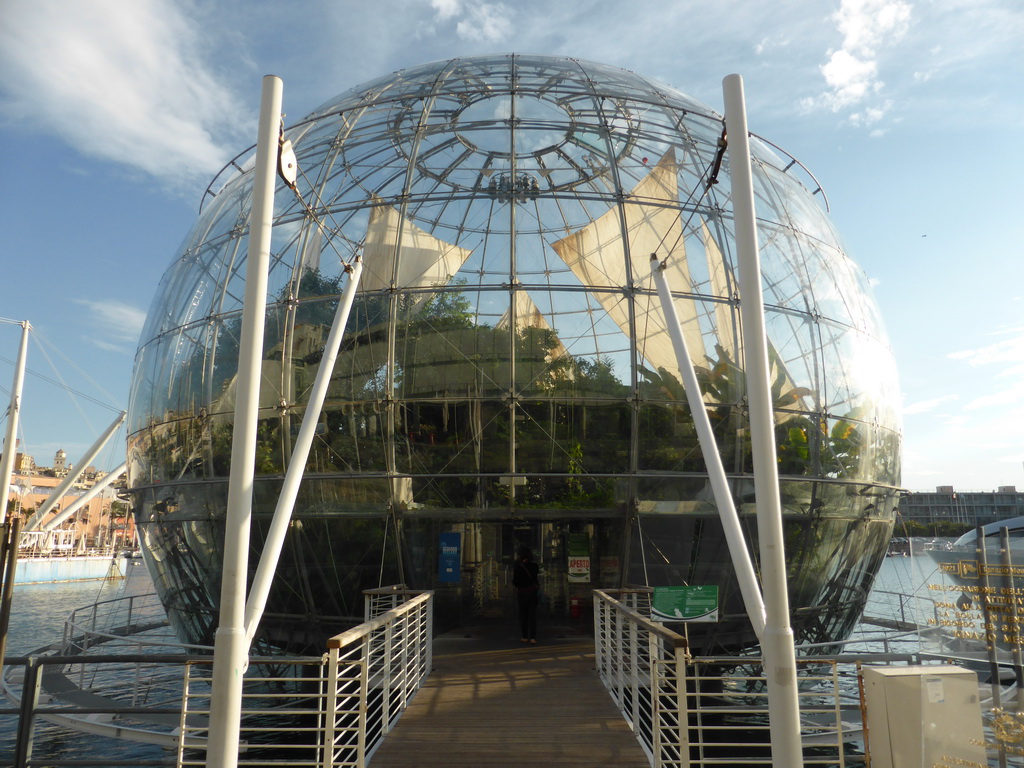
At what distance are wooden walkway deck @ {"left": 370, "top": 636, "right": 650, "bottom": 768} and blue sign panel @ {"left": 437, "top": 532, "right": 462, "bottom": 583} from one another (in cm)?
115

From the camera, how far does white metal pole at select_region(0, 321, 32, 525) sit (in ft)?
62.8

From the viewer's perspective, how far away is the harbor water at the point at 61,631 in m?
13.1

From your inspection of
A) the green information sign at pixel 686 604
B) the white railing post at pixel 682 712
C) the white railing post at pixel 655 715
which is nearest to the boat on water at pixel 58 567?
the green information sign at pixel 686 604

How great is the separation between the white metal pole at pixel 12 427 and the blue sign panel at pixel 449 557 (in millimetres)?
12007

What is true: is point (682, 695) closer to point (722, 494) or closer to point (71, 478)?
point (722, 494)

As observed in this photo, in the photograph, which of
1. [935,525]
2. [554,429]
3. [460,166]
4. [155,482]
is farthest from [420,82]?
[935,525]

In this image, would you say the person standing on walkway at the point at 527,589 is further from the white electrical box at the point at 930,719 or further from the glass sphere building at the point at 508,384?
the white electrical box at the point at 930,719

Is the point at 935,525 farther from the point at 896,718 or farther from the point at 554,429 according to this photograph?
the point at 896,718

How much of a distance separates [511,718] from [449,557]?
12.3 ft

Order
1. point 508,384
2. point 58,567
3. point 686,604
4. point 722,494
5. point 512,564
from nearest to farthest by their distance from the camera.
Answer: point 722,494 → point 686,604 → point 508,384 → point 512,564 → point 58,567

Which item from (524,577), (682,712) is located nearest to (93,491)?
(524,577)

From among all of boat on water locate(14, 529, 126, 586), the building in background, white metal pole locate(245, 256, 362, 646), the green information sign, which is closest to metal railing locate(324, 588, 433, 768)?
white metal pole locate(245, 256, 362, 646)

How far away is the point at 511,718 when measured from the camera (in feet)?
26.8

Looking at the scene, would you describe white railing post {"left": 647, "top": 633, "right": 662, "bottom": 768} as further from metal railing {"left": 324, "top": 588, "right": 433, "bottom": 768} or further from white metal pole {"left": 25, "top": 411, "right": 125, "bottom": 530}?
white metal pole {"left": 25, "top": 411, "right": 125, "bottom": 530}
